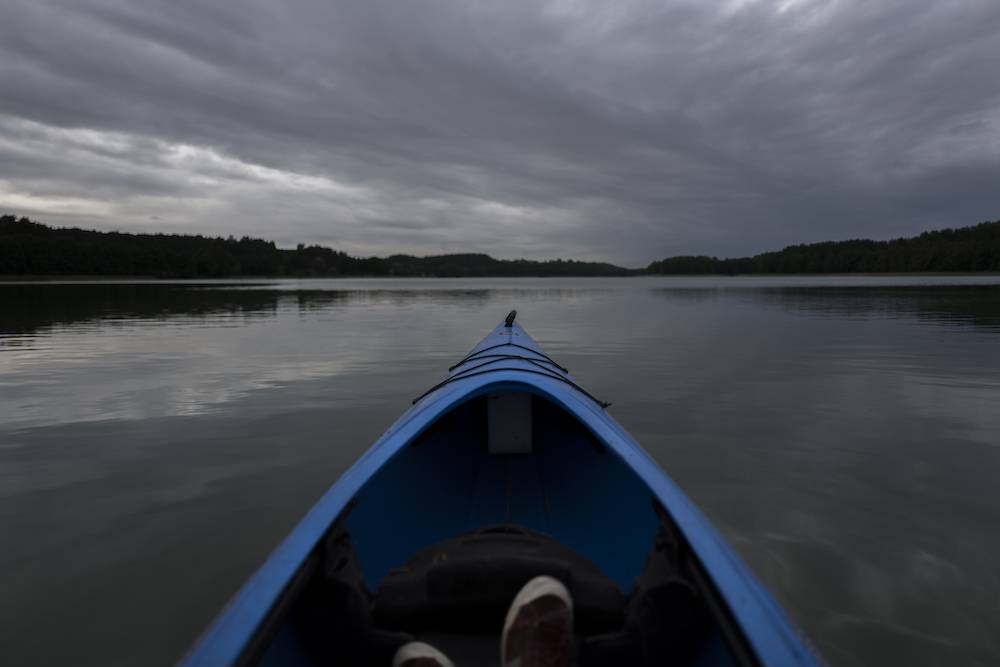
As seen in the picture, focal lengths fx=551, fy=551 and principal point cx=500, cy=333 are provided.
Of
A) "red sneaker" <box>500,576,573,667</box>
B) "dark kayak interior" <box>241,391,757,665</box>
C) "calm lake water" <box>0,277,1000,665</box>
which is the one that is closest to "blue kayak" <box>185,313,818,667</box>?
"dark kayak interior" <box>241,391,757,665</box>

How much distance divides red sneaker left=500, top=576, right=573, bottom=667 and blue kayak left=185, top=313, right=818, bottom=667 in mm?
459

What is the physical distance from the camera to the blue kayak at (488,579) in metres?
1.79

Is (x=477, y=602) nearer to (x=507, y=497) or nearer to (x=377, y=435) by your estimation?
(x=507, y=497)

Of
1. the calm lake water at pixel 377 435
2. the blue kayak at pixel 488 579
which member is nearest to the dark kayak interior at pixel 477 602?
the blue kayak at pixel 488 579

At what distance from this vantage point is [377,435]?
6.61 metres

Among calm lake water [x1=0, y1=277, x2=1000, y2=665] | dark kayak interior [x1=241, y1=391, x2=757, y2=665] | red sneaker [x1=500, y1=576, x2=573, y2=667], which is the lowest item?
calm lake water [x1=0, y1=277, x2=1000, y2=665]

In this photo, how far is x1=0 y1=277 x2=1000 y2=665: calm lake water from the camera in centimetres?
322

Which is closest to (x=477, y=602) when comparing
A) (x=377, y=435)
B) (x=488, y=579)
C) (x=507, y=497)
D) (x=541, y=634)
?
(x=488, y=579)

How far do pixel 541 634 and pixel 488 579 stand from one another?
622mm

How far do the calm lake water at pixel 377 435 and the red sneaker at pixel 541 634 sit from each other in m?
1.98

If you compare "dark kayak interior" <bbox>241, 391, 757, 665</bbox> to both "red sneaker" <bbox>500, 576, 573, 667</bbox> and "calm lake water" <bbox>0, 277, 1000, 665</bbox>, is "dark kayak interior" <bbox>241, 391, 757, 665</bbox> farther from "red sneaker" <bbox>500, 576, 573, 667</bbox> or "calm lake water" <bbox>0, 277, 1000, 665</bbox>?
"calm lake water" <bbox>0, 277, 1000, 665</bbox>

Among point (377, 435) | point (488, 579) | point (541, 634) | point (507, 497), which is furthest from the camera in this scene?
point (377, 435)

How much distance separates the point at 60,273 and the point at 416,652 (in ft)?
359

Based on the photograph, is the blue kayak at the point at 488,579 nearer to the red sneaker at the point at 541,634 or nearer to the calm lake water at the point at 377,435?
the red sneaker at the point at 541,634
